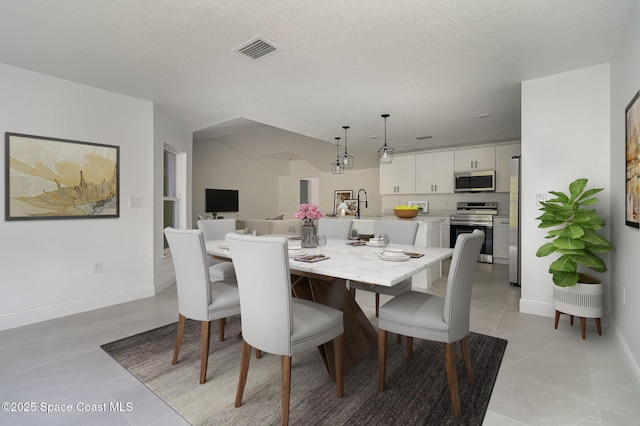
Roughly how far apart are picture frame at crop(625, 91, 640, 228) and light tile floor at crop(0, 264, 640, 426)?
1009 millimetres

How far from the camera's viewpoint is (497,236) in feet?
19.4

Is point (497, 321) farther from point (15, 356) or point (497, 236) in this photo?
point (15, 356)

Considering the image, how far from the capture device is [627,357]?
7.06 feet

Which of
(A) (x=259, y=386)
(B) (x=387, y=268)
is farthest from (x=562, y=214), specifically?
(A) (x=259, y=386)

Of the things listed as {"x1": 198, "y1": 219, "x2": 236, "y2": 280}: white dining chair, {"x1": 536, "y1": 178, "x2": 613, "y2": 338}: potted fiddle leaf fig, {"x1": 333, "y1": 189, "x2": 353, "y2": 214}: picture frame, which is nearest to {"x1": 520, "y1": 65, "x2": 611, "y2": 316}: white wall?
{"x1": 536, "y1": 178, "x2": 613, "y2": 338}: potted fiddle leaf fig

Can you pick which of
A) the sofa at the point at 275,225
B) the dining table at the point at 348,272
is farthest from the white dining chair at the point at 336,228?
the sofa at the point at 275,225

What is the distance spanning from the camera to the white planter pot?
259cm

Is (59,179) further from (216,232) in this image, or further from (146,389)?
(146,389)

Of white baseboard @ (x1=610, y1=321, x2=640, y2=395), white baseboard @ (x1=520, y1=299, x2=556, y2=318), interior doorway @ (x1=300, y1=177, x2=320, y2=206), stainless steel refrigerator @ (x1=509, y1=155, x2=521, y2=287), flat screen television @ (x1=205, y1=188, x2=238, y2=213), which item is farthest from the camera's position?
interior doorway @ (x1=300, y1=177, x2=320, y2=206)

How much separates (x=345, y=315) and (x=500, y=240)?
15.5 ft

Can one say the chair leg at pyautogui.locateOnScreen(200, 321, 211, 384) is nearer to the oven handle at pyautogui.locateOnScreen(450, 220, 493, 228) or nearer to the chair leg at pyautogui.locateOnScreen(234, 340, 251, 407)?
the chair leg at pyautogui.locateOnScreen(234, 340, 251, 407)

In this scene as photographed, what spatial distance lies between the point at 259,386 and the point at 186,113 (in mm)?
3619

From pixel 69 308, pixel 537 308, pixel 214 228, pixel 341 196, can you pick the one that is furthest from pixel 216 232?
pixel 341 196

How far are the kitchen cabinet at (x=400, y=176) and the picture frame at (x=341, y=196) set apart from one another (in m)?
2.01
